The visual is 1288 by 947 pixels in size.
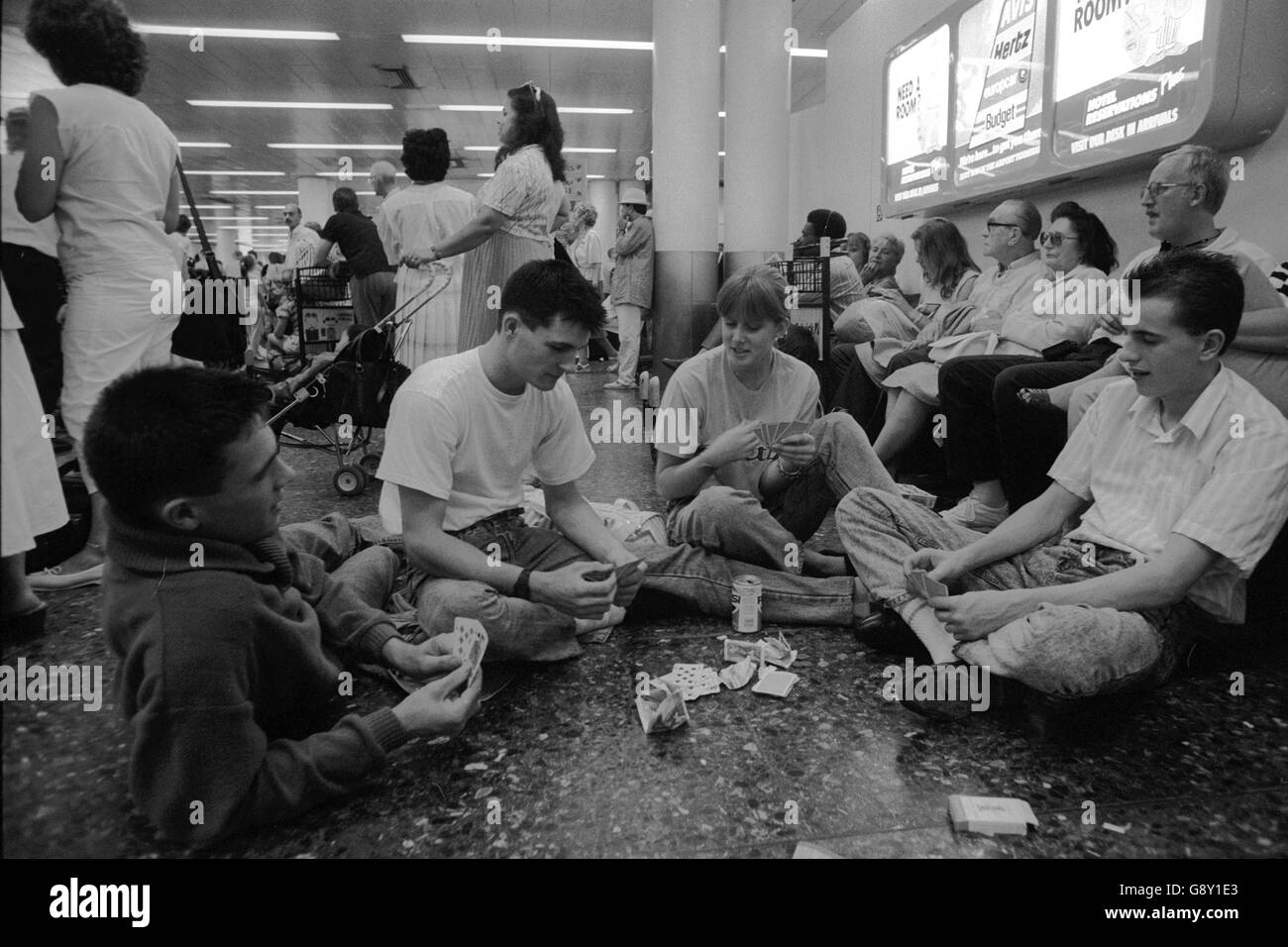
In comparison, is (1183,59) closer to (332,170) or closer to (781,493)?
(781,493)

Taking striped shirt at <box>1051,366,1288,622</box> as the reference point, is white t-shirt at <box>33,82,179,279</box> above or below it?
above

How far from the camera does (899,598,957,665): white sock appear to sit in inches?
65.8

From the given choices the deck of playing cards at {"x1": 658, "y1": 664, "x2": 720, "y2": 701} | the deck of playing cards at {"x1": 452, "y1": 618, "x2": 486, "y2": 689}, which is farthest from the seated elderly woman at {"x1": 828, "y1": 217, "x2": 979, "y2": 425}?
the deck of playing cards at {"x1": 452, "y1": 618, "x2": 486, "y2": 689}

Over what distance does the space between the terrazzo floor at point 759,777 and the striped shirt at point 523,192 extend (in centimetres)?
180

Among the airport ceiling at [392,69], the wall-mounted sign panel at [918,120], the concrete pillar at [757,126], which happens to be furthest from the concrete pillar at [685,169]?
the wall-mounted sign panel at [918,120]

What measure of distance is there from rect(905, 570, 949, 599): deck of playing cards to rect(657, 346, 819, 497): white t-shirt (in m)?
0.63

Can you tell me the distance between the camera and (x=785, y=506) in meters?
2.41

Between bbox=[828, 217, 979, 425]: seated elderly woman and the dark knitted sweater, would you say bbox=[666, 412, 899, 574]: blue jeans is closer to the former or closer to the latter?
the dark knitted sweater

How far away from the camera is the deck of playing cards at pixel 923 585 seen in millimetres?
1685

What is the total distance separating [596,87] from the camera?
10430 mm

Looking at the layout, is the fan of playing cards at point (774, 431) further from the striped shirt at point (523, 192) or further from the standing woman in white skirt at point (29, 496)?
the standing woman in white skirt at point (29, 496)
